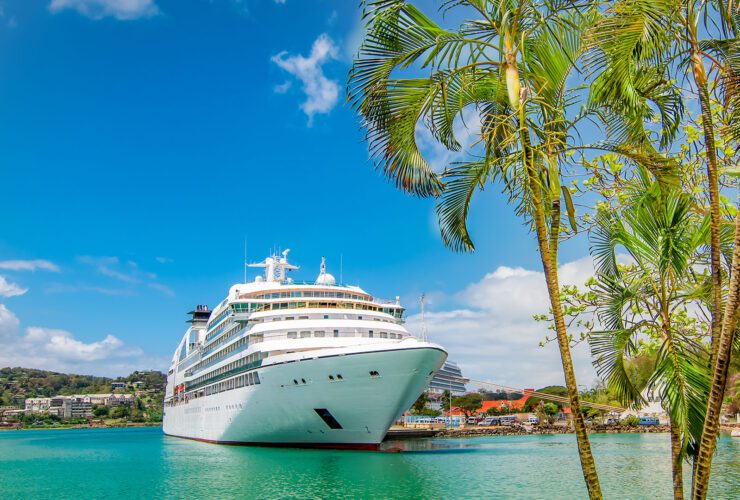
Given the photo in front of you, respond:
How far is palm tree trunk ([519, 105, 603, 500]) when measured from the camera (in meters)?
5.55

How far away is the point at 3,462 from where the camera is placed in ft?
147

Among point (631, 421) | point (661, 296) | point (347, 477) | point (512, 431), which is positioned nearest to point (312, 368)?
point (347, 477)

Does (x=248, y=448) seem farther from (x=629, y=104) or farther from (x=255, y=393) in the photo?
(x=629, y=104)

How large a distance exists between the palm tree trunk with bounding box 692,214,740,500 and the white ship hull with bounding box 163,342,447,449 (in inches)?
938

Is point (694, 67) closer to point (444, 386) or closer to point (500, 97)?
point (500, 97)

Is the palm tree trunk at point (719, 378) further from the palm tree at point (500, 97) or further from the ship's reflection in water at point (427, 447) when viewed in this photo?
the ship's reflection in water at point (427, 447)

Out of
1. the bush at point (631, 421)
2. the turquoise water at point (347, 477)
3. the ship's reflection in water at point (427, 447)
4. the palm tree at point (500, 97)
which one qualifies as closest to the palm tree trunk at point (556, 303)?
the palm tree at point (500, 97)

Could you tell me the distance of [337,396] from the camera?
30266 millimetres

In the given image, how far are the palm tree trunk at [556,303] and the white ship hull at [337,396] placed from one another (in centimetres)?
2336

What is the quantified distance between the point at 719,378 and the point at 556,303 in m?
1.49

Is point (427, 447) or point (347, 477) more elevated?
point (347, 477)

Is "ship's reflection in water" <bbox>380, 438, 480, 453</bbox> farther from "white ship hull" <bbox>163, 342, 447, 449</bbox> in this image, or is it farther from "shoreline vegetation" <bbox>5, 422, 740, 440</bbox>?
"shoreline vegetation" <bbox>5, 422, 740, 440</bbox>

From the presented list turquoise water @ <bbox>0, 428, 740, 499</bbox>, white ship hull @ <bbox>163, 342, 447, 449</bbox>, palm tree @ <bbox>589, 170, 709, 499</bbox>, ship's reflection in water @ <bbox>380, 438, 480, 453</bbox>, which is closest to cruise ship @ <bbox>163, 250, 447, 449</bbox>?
white ship hull @ <bbox>163, 342, 447, 449</bbox>

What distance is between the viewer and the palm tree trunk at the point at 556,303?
5.55m
